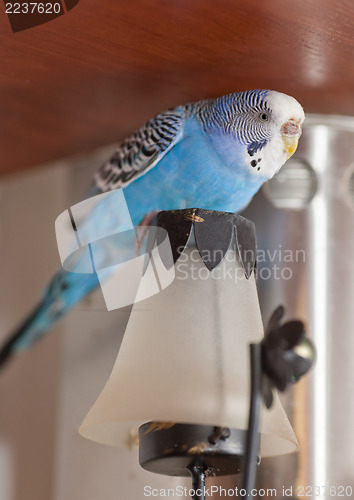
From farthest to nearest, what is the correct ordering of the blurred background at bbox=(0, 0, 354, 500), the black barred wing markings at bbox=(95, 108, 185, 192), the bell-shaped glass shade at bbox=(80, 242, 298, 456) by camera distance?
the black barred wing markings at bbox=(95, 108, 185, 192)
the blurred background at bbox=(0, 0, 354, 500)
the bell-shaped glass shade at bbox=(80, 242, 298, 456)

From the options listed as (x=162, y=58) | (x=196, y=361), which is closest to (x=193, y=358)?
(x=196, y=361)

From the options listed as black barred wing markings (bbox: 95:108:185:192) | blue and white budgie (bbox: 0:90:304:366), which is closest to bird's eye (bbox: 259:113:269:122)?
blue and white budgie (bbox: 0:90:304:366)

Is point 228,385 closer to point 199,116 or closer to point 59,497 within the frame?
point 199,116

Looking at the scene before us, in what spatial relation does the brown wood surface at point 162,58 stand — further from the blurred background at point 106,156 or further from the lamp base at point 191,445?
the lamp base at point 191,445

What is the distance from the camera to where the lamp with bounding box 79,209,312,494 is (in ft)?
2.52

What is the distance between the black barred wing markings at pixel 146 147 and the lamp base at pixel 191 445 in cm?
40

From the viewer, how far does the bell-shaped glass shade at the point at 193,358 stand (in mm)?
766

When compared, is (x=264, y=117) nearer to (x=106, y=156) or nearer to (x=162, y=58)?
(x=162, y=58)

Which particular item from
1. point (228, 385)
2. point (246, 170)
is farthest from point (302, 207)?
point (228, 385)

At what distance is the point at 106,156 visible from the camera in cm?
130

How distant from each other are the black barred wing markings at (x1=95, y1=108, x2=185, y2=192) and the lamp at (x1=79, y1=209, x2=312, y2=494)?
0.16 metres

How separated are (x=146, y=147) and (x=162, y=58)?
0.45 feet

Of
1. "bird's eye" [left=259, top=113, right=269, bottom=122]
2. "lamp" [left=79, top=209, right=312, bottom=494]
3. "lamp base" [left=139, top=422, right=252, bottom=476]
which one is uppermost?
"bird's eye" [left=259, top=113, right=269, bottom=122]

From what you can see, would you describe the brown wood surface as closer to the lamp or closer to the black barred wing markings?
the black barred wing markings
